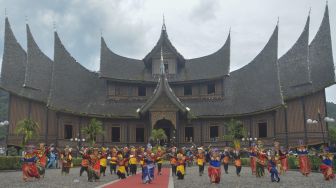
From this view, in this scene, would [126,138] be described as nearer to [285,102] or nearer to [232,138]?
[232,138]

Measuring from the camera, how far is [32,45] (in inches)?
1427

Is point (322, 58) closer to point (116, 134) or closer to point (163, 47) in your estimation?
point (163, 47)

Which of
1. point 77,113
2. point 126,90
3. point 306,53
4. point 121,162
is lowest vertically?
point 121,162

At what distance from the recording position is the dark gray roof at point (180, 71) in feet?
125

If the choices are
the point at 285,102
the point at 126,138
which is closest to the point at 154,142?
the point at 126,138

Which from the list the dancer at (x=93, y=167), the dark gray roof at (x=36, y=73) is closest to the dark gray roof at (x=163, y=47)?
the dark gray roof at (x=36, y=73)

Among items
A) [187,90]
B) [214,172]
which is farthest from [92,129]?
[214,172]

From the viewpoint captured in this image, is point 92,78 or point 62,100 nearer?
point 62,100

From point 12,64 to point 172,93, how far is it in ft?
51.9

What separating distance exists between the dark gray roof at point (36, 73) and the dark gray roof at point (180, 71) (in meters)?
5.36

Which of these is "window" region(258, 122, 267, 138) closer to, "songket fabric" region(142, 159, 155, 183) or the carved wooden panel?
the carved wooden panel

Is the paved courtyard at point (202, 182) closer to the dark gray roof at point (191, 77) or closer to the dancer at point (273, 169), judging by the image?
the dancer at point (273, 169)

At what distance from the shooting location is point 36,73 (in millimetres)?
35750

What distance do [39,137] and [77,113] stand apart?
3.93m
